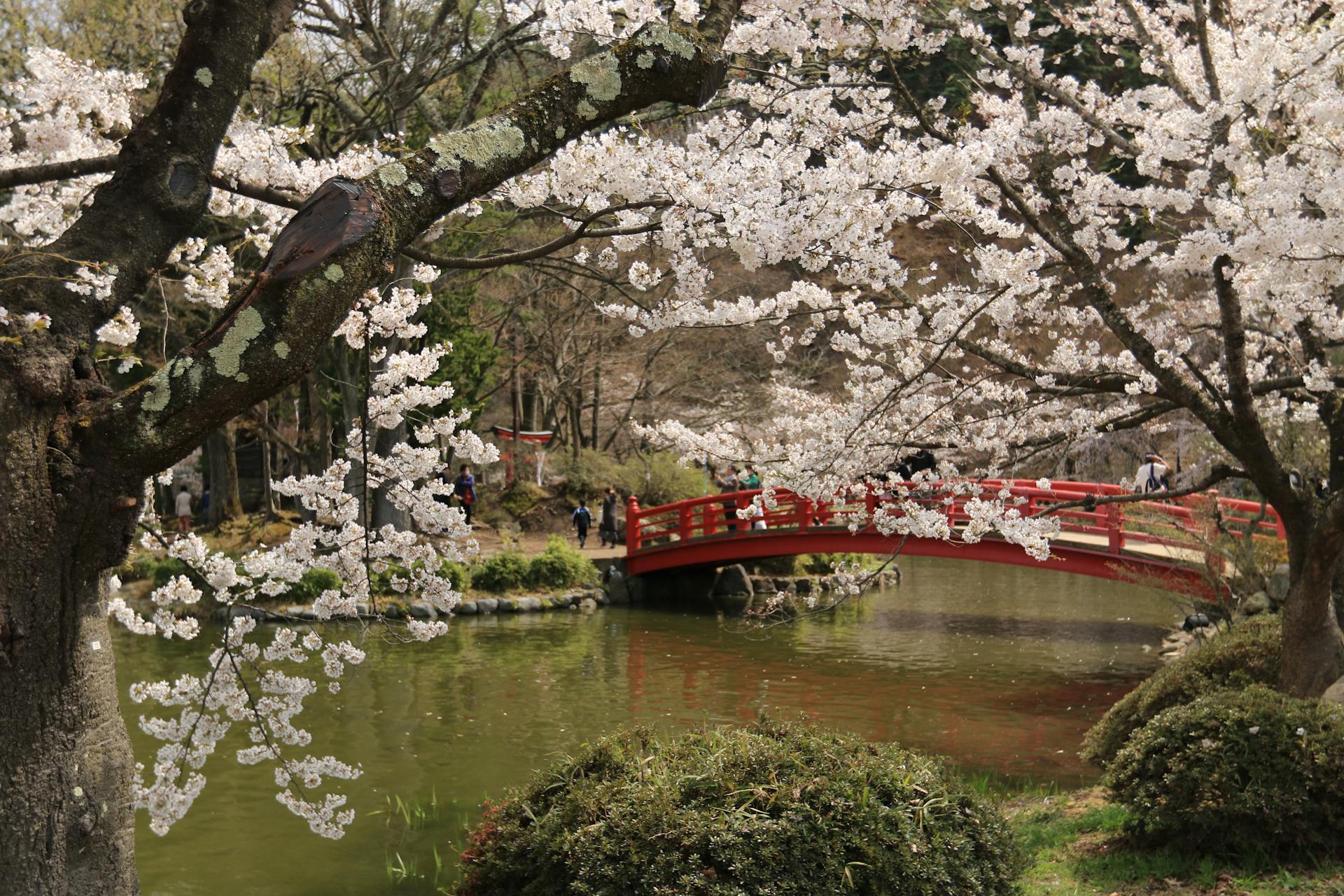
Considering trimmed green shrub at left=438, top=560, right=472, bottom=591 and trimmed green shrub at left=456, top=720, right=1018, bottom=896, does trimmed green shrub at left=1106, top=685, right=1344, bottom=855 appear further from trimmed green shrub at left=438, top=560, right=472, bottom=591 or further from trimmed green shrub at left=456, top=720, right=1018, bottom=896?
trimmed green shrub at left=438, top=560, right=472, bottom=591

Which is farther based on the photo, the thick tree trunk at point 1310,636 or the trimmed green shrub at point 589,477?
the trimmed green shrub at point 589,477

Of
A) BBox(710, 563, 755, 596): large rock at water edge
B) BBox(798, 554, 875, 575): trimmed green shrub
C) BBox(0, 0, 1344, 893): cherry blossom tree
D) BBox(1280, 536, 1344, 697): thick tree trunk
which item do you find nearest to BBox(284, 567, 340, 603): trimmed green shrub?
BBox(710, 563, 755, 596): large rock at water edge

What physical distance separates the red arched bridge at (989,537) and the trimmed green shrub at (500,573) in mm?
2266

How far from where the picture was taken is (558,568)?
57.2 ft

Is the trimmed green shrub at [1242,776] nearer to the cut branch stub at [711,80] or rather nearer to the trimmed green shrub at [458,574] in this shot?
the cut branch stub at [711,80]

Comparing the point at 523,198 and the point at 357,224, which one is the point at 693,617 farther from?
the point at 357,224

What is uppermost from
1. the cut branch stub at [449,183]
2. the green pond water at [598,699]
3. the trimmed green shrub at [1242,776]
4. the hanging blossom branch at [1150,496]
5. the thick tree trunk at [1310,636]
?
the cut branch stub at [449,183]

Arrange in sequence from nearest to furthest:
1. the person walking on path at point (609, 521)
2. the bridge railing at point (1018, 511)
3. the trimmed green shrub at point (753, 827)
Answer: the trimmed green shrub at point (753, 827) < the bridge railing at point (1018, 511) < the person walking on path at point (609, 521)

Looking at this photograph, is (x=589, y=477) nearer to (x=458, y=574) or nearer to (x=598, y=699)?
(x=458, y=574)

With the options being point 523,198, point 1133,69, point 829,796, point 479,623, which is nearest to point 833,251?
point 523,198

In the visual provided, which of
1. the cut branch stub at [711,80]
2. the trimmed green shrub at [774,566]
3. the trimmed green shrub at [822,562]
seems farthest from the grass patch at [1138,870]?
the trimmed green shrub at [822,562]

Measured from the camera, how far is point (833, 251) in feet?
15.7

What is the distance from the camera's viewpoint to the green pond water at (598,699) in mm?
6836

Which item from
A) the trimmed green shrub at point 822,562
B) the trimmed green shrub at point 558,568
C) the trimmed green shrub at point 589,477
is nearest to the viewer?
the trimmed green shrub at point 558,568
